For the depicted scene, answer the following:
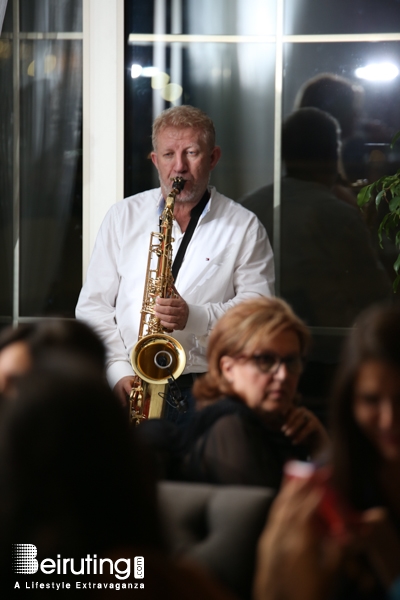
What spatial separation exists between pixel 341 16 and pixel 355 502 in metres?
3.18

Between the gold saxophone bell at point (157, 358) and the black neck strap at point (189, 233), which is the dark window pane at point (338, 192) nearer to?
the black neck strap at point (189, 233)

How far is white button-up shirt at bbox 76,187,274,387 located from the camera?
3.05m

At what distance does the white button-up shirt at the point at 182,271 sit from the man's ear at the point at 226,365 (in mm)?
1201

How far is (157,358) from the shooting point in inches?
116

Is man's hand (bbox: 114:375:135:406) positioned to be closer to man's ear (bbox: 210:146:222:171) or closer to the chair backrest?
man's ear (bbox: 210:146:222:171)

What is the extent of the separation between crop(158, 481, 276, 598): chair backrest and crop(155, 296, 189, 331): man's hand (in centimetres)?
139

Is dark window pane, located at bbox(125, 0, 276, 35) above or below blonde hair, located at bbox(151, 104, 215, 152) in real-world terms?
above

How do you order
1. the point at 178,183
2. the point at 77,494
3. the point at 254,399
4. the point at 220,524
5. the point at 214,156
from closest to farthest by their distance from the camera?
the point at 77,494
the point at 220,524
the point at 254,399
the point at 178,183
the point at 214,156

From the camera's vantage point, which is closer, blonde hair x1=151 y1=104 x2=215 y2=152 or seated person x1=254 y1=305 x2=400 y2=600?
seated person x1=254 y1=305 x2=400 y2=600

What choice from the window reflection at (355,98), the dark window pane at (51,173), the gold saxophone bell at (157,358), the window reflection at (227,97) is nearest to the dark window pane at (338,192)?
the window reflection at (355,98)

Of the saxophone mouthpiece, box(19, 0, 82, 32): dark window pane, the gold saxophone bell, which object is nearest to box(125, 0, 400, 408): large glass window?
box(19, 0, 82, 32): dark window pane

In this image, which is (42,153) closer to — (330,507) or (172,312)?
(172,312)

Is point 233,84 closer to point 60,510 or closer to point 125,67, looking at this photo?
point 125,67

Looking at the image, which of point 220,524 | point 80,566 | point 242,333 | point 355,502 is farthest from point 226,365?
point 80,566
